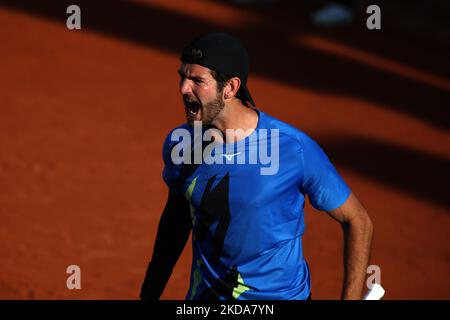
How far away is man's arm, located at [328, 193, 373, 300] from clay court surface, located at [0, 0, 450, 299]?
3.01m

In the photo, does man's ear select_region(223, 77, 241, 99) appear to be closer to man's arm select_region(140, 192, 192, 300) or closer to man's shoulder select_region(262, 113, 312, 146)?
man's shoulder select_region(262, 113, 312, 146)

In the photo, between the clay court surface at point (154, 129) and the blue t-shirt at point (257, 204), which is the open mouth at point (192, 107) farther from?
the clay court surface at point (154, 129)

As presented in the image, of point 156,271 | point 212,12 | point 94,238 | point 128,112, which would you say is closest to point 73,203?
point 94,238

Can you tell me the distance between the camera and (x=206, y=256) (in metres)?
3.46

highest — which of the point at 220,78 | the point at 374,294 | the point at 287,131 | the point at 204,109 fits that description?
the point at 220,78

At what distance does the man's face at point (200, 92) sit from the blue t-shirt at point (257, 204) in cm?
18

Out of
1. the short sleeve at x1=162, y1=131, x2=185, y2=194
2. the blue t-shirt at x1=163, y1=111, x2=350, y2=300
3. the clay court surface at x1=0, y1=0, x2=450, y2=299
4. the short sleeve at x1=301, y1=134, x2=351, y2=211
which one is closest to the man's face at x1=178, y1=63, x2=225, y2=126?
the blue t-shirt at x1=163, y1=111, x2=350, y2=300

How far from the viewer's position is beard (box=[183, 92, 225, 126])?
3.30 metres

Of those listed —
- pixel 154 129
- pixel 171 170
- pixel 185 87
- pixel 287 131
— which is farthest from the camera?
pixel 154 129

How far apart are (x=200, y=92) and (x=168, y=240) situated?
857mm

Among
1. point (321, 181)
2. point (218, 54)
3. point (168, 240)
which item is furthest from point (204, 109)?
point (168, 240)

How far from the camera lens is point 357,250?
329cm

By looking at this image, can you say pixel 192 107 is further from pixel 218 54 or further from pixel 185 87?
pixel 218 54

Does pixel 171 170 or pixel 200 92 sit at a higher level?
pixel 200 92
